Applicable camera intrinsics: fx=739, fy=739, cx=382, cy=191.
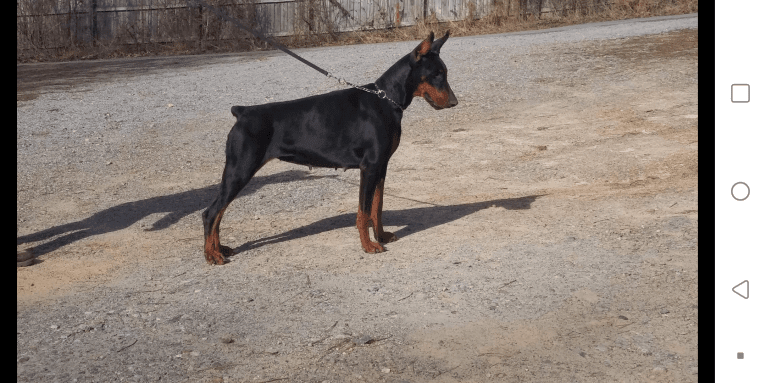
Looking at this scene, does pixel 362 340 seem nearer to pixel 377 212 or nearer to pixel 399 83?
pixel 377 212

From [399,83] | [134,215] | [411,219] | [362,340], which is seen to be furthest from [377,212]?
[134,215]

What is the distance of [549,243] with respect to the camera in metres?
6.23

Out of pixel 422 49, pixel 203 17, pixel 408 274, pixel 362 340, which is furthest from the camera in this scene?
pixel 203 17

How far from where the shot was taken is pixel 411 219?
724cm

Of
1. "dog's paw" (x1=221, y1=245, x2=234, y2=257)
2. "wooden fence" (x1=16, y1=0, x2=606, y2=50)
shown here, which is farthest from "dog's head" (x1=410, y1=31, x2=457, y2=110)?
"wooden fence" (x1=16, y1=0, x2=606, y2=50)

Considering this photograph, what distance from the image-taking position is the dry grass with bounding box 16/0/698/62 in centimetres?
1895

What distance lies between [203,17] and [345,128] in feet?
48.9

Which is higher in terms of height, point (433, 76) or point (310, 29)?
point (310, 29)

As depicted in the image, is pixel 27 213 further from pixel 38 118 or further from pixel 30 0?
pixel 30 0

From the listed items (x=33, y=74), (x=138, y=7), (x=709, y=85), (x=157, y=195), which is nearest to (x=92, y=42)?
(x=138, y=7)

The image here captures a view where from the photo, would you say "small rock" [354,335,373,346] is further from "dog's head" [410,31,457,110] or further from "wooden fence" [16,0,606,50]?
"wooden fence" [16,0,606,50]

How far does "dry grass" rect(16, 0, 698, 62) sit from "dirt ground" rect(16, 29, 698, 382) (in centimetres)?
1022

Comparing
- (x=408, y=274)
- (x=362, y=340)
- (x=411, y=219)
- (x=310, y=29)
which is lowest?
(x=362, y=340)

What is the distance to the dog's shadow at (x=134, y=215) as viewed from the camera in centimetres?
710
